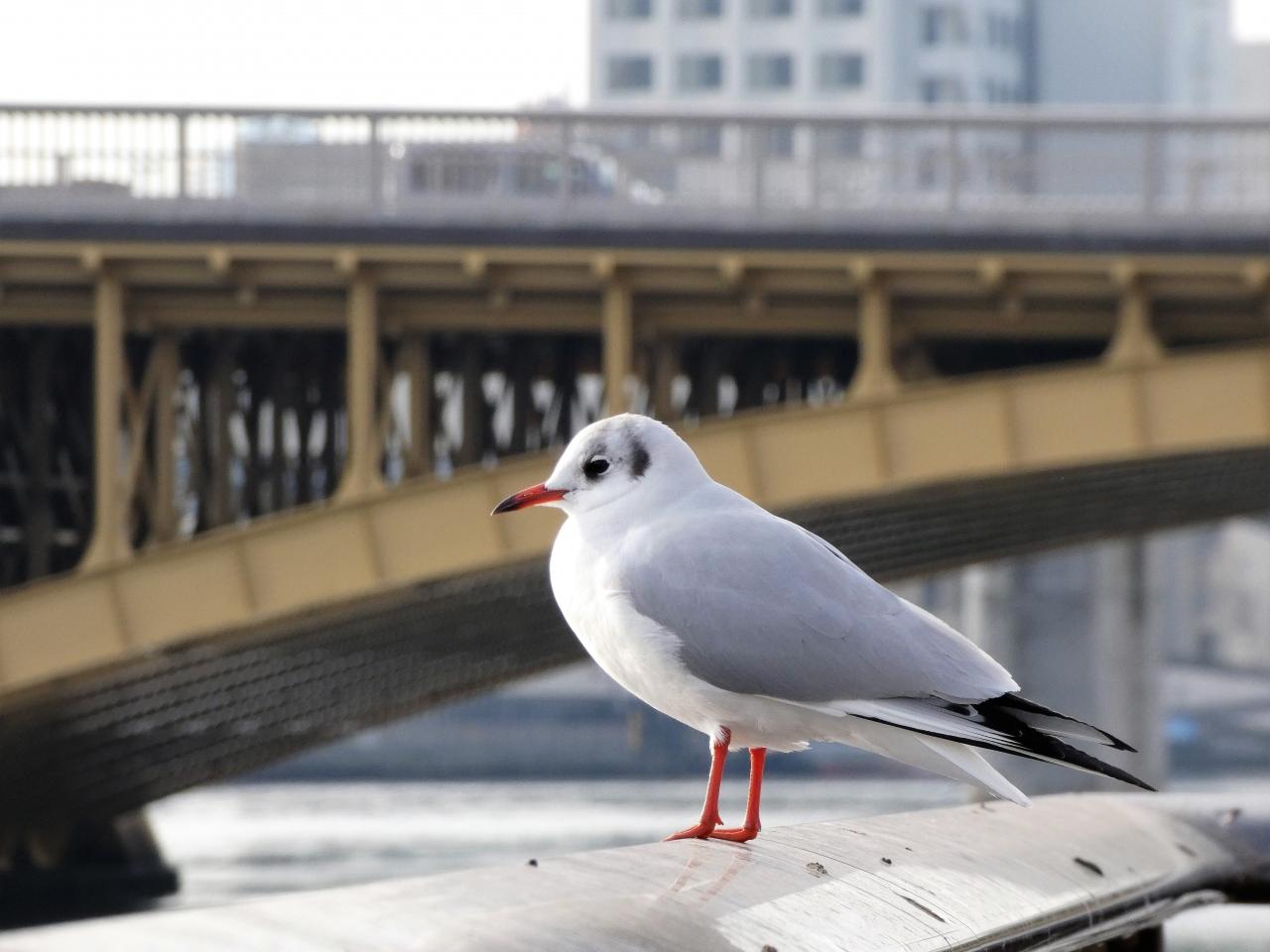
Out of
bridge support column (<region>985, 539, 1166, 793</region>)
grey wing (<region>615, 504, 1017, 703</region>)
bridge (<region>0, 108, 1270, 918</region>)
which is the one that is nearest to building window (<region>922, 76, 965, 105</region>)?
bridge support column (<region>985, 539, 1166, 793</region>)

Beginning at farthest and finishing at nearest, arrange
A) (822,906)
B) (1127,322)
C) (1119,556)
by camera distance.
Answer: (1119,556), (1127,322), (822,906)

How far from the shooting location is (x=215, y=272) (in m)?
20.0

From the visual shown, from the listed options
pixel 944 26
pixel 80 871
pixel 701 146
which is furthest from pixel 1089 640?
pixel 944 26

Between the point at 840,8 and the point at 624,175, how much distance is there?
8250 cm

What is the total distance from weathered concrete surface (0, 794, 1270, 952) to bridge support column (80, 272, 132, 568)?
16.4 metres

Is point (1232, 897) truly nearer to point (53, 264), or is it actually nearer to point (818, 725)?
point (818, 725)

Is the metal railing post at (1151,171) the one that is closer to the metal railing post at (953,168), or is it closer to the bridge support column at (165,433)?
the metal railing post at (953,168)

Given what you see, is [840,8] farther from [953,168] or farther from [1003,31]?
[953,168]

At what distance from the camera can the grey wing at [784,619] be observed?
377cm

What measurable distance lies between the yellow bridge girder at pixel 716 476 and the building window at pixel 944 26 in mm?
84206

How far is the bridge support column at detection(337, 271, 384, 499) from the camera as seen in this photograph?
65.7 ft

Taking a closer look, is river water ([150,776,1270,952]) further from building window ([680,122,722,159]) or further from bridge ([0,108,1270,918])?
building window ([680,122,722,159])

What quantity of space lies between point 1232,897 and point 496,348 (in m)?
18.4

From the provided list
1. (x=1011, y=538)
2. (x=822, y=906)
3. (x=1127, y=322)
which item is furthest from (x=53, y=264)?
(x=822, y=906)
